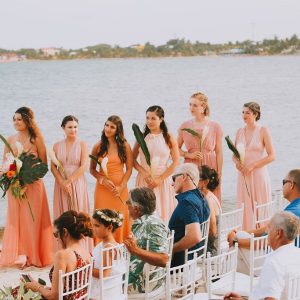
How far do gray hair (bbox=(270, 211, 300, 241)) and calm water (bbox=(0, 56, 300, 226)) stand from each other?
34.0ft

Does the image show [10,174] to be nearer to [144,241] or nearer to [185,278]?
[144,241]

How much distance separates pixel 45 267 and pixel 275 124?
27.8 metres

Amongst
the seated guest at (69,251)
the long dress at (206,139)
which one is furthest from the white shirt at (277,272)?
the long dress at (206,139)

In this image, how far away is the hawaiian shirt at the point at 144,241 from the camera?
19.6ft

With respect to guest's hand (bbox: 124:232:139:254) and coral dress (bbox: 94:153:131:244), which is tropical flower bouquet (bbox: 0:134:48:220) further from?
guest's hand (bbox: 124:232:139:254)

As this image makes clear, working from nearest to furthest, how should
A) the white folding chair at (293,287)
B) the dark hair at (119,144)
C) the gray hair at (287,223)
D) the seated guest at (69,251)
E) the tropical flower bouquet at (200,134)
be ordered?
the white folding chair at (293,287)
the gray hair at (287,223)
the seated guest at (69,251)
the dark hair at (119,144)
the tropical flower bouquet at (200,134)

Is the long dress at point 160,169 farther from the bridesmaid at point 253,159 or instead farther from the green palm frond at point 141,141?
the bridesmaid at point 253,159

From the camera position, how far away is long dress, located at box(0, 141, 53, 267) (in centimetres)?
884

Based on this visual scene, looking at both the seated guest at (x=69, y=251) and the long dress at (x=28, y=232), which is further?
the long dress at (x=28, y=232)

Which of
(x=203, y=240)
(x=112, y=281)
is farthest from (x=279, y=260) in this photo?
(x=203, y=240)

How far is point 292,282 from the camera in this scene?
4.92m

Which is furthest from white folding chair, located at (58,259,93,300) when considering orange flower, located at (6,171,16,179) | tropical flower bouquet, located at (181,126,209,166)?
tropical flower bouquet, located at (181,126,209,166)

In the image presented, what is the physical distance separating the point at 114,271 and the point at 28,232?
3.27 metres

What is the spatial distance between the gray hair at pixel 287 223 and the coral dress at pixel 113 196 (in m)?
4.06
